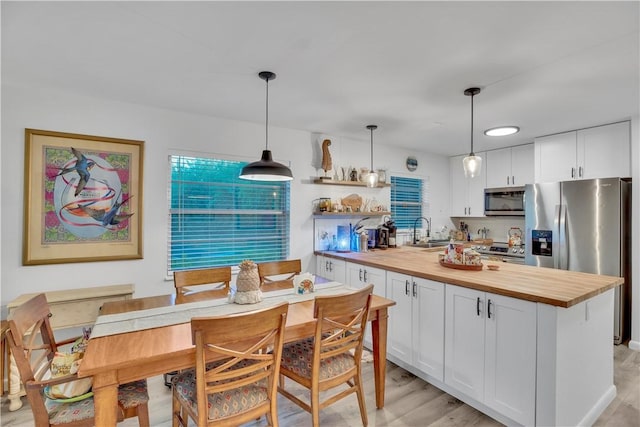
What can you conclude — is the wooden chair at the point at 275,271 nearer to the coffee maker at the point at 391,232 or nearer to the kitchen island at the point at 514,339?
the kitchen island at the point at 514,339

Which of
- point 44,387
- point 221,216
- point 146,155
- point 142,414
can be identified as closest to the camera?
point 44,387

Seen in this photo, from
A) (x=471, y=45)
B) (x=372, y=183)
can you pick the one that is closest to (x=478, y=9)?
(x=471, y=45)

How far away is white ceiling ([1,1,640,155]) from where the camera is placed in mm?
1578

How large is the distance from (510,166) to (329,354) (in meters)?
4.23

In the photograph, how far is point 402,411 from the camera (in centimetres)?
222

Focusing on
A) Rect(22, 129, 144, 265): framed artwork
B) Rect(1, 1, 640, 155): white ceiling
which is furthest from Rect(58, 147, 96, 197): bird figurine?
Rect(1, 1, 640, 155): white ceiling

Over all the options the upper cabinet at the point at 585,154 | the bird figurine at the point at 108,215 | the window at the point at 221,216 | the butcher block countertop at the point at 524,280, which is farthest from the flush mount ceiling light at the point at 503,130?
the bird figurine at the point at 108,215

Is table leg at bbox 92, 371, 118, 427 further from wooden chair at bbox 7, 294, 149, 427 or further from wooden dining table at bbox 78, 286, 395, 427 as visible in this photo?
wooden chair at bbox 7, 294, 149, 427

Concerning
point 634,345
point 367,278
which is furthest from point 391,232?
point 634,345

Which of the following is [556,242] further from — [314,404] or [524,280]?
[314,404]

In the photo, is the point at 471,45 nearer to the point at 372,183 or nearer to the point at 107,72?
the point at 372,183

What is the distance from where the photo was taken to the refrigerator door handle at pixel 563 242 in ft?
11.8

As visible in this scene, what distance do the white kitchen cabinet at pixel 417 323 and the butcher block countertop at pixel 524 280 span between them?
10 centimetres

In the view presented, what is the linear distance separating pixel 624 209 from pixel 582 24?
8.87ft
